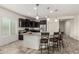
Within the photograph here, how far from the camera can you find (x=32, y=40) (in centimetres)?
573

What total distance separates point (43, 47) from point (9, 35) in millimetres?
2257

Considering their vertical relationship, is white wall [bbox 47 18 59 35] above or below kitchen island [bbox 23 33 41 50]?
above

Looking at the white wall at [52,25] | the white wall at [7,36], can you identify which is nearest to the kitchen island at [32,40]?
the white wall at [7,36]

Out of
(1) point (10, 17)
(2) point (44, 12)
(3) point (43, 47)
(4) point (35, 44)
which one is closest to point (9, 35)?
(1) point (10, 17)

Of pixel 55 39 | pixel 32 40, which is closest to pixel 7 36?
pixel 32 40

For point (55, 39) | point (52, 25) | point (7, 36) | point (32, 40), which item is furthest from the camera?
point (7, 36)

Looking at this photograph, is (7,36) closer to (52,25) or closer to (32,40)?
(32,40)

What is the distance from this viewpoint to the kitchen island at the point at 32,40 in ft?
18.3

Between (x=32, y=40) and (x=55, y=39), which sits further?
(x=32, y=40)

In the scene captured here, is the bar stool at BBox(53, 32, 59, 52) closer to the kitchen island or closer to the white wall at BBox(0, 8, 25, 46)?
the kitchen island

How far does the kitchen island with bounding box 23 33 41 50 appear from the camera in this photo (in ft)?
18.3

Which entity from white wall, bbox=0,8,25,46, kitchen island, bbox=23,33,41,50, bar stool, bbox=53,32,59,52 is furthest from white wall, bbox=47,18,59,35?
white wall, bbox=0,8,25,46

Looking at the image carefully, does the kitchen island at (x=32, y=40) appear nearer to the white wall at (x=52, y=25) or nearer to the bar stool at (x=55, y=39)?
the bar stool at (x=55, y=39)
